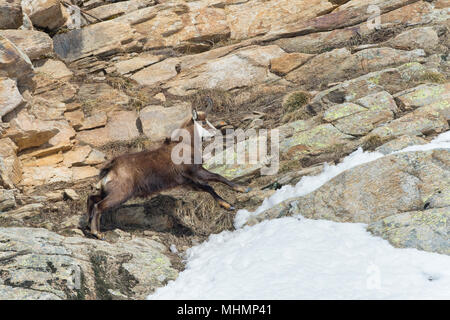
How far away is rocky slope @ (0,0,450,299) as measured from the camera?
6.39 metres

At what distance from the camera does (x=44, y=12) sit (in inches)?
513

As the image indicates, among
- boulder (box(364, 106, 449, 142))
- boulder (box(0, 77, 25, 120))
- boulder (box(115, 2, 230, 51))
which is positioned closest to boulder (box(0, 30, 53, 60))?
boulder (box(0, 77, 25, 120))

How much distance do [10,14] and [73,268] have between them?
8.02 meters

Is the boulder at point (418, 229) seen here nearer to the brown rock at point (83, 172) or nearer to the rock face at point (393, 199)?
the rock face at point (393, 199)

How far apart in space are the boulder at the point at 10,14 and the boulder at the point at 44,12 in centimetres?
131

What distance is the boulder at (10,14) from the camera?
11133 mm

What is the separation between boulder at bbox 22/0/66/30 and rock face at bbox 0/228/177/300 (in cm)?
822

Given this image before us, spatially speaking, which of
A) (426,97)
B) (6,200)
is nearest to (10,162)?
(6,200)

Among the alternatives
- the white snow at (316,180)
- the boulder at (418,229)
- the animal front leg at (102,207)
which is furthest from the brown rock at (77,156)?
the boulder at (418,229)

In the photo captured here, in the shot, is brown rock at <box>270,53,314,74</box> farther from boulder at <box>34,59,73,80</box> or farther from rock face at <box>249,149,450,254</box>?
rock face at <box>249,149,450,254</box>

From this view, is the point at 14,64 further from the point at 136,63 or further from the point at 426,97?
the point at 426,97

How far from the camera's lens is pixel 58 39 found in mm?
13406

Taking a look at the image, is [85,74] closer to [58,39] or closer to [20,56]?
[58,39]
